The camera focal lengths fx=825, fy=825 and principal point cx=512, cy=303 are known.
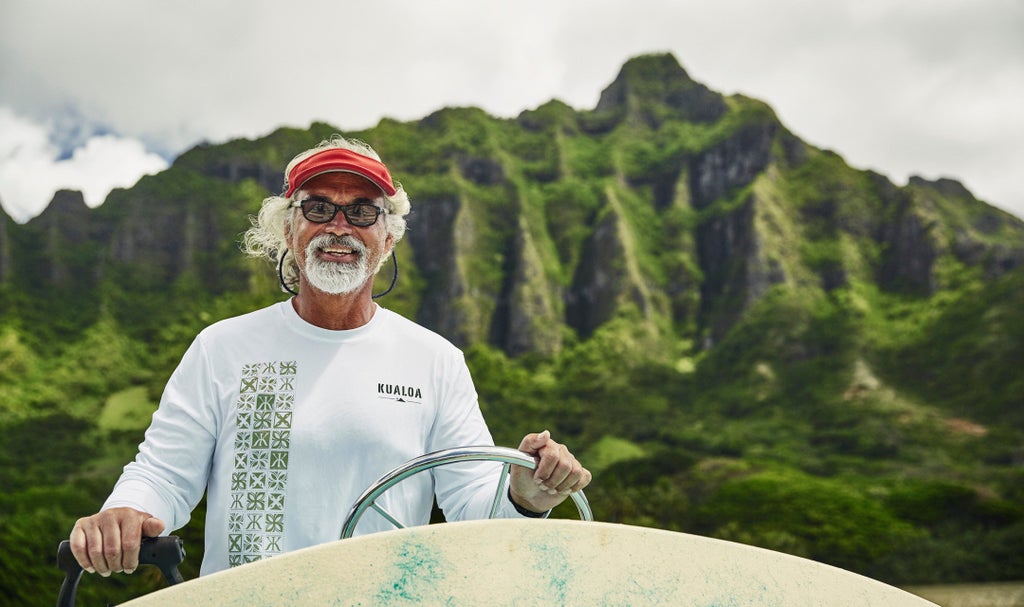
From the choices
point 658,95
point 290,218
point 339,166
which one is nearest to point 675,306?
point 658,95

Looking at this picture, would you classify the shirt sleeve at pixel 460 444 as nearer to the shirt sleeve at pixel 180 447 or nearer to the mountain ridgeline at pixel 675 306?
the shirt sleeve at pixel 180 447

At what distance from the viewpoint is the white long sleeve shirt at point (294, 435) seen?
2.05m

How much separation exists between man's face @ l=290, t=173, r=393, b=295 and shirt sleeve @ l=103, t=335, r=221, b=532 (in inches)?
15.3

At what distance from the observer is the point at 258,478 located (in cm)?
206

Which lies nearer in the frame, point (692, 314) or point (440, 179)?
point (692, 314)

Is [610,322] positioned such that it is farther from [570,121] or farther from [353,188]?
[353,188]

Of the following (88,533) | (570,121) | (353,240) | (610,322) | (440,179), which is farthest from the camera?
(570,121)

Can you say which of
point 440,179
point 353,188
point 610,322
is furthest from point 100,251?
point 353,188

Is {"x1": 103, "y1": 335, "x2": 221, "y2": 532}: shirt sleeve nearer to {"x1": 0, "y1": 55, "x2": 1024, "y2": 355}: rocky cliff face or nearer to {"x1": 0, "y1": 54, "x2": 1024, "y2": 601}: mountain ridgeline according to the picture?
{"x1": 0, "y1": 54, "x2": 1024, "y2": 601}: mountain ridgeline

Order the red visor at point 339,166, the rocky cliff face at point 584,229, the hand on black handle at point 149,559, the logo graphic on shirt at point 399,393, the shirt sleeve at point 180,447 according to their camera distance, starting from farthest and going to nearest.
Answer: the rocky cliff face at point 584,229 → the red visor at point 339,166 → the logo graphic on shirt at point 399,393 → the shirt sleeve at point 180,447 → the hand on black handle at point 149,559

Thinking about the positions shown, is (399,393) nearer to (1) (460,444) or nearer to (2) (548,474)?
(1) (460,444)

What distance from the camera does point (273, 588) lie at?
4.23ft

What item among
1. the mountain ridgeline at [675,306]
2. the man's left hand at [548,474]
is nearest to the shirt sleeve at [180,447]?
the man's left hand at [548,474]

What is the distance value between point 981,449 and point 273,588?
68.5m
